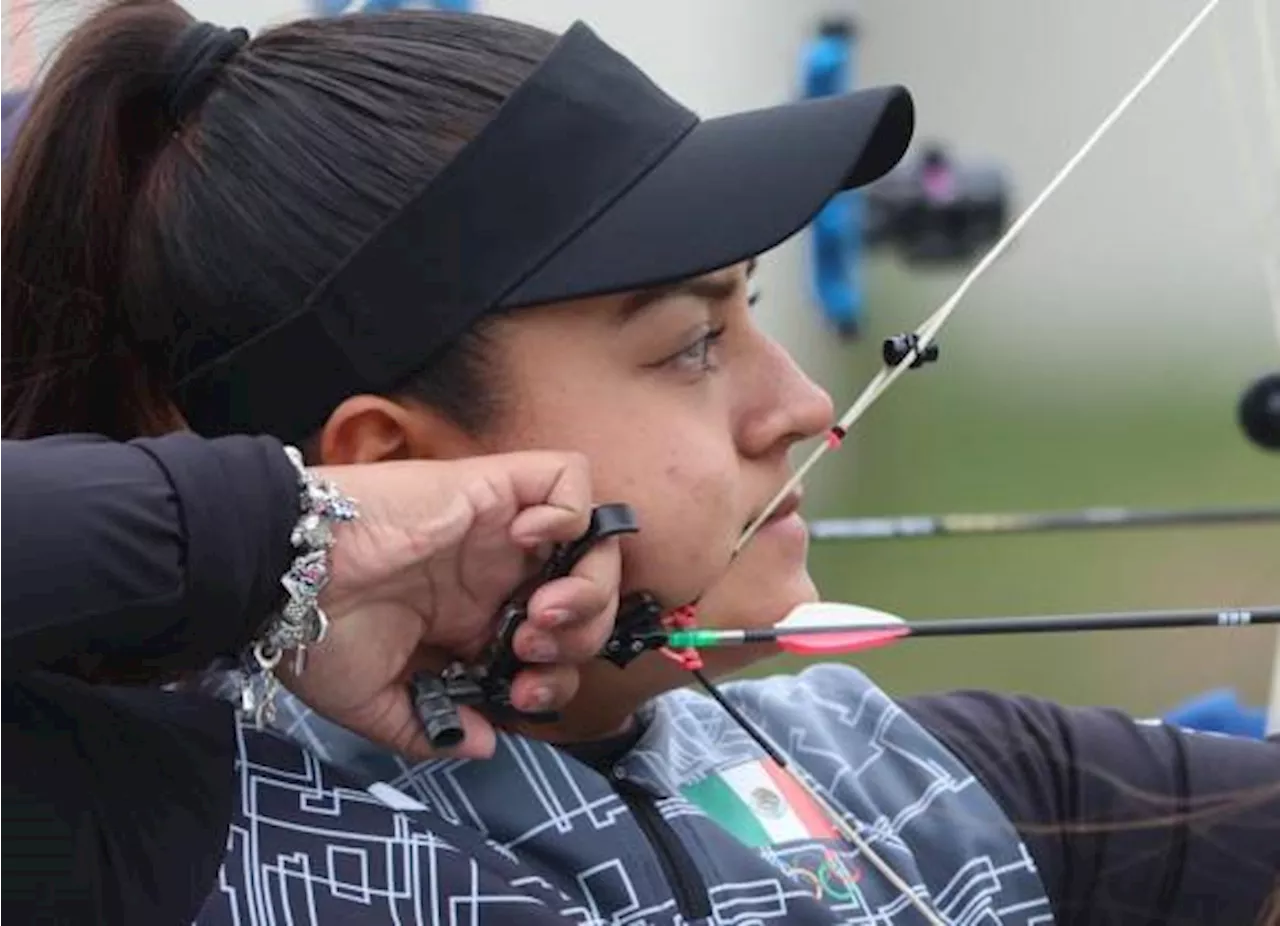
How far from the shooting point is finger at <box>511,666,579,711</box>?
1.22 meters

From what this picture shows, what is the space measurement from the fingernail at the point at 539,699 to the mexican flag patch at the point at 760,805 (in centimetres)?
14

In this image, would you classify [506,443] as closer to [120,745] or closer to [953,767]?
[120,745]

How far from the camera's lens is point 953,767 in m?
1.43

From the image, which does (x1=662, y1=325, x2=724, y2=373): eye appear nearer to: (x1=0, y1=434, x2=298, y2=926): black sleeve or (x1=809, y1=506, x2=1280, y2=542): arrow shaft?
(x1=0, y1=434, x2=298, y2=926): black sleeve

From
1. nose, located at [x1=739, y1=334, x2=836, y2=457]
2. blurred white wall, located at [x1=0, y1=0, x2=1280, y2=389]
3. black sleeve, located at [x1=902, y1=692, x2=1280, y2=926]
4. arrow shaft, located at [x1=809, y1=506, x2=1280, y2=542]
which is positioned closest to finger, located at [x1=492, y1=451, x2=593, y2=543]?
nose, located at [x1=739, y1=334, x2=836, y2=457]

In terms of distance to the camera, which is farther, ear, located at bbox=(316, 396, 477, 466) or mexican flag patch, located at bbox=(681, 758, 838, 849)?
mexican flag patch, located at bbox=(681, 758, 838, 849)

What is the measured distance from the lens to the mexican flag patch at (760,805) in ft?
4.42

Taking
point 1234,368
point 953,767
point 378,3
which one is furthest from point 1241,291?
point 953,767

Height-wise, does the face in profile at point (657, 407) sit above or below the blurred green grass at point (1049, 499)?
above

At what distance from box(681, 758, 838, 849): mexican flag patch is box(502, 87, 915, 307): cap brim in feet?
1.04

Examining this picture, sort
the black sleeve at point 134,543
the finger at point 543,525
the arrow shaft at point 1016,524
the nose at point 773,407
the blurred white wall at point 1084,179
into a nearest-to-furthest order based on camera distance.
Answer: the black sleeve at point 134,543 → the finger at point 543,525 → the nose at point 773,407 → the arrow shaft at point 1016,524 → the blurred white wall at point 1084,179

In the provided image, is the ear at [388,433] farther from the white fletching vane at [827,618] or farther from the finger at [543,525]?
the white fletching vane at [827,618]

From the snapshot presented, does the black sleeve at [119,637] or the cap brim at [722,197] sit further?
the cap brim at [722,197]

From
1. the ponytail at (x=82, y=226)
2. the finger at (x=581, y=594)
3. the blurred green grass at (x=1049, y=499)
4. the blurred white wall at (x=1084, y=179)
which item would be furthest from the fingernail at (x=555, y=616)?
the blurred white wall at (x=1084, y=179)
